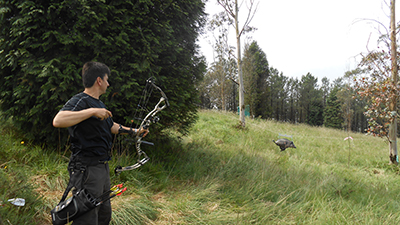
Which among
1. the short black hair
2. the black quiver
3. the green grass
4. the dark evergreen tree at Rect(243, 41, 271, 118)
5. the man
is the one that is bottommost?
the green grass

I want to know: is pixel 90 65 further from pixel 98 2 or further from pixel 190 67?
pixel 190 67

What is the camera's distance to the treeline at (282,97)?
91.7ft

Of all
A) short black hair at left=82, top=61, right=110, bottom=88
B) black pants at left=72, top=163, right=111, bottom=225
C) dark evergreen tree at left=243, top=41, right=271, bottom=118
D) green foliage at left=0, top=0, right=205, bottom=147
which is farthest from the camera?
dark evergreen tree at left=243, top=41, right=271, bottom=118

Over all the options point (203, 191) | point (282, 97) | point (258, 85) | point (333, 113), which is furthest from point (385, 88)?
point (282, 97)

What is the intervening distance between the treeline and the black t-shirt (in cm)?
2275

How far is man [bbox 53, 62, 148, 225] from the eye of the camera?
204 cm

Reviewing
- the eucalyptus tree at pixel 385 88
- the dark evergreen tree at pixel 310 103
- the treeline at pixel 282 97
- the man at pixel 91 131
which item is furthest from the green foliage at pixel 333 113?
the man at pixel 91 131

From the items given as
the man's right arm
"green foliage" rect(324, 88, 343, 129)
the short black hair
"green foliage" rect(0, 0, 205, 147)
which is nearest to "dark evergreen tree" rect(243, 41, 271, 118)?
"green foliage" rect(324, 88, 343, 129)

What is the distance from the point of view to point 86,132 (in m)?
2.19

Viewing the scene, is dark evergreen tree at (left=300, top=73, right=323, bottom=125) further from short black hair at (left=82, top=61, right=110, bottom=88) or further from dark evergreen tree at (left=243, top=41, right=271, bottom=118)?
short black hair at (left=82, top=61, right=110, bottom=88)

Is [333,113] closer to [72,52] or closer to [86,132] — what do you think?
[72,52]

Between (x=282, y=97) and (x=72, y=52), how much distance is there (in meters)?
Answer: 46.8

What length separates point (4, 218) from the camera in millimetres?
2488

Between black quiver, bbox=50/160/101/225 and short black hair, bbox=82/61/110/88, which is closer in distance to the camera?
black quiver, bbox=50/160/101/225
